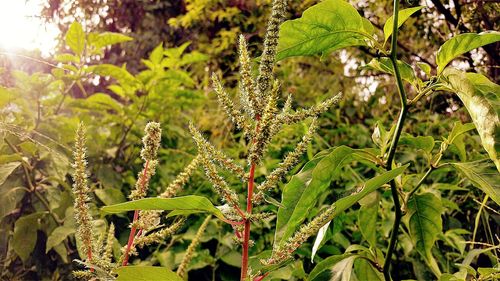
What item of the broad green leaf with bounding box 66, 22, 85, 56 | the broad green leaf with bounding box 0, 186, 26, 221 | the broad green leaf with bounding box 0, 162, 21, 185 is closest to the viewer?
the broad green leaf with bounding box 0, 162, 21, 185

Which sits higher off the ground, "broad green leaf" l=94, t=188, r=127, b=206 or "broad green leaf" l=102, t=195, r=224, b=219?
"broad green leaf" l=102, t=195, r=224, b=219

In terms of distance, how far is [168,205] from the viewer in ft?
2.25

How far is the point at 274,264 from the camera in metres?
0.68

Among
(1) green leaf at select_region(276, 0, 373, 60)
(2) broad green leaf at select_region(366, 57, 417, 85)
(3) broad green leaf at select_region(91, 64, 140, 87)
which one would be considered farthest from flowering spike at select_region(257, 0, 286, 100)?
(3) broad green leaf at select_region(91, 64, 140, 87)

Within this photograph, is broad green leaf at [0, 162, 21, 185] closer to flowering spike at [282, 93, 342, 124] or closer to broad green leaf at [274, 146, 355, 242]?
broad green leaf at [274, 146, 355, 242]

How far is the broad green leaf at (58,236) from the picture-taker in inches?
61.7

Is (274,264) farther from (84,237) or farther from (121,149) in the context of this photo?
(121,149)

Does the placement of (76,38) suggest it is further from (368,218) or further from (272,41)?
(272,41)

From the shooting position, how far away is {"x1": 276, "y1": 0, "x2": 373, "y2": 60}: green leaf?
88 centimetres

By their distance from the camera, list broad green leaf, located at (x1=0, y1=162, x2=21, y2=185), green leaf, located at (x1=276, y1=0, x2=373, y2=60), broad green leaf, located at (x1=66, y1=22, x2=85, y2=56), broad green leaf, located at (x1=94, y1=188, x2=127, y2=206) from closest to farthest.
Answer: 1. green leaf, located at (x1=276, y1=0, x2=373, y2=60)
2. broad green leaf, located at (x1=0, y1=162, x2=21, y2=185)
3. broad green leaf, located at (x1=94, y1=188, x2=127, y2=206)
4. broad green leaf, located at (x1=66, y1=22, x2=85, y2=56)

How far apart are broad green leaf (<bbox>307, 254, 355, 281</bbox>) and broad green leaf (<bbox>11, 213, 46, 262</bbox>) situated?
98 centimetres

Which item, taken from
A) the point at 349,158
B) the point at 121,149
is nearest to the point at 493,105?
the point at 349,158

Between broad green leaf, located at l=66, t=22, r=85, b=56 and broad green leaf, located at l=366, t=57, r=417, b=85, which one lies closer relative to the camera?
broad green leaf, located at l=366, t=57, r=417, b=85

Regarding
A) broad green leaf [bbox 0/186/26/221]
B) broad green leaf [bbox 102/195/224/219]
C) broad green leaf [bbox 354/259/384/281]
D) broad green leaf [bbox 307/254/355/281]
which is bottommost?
broad green leaf [bbox 0/186/26/221]
